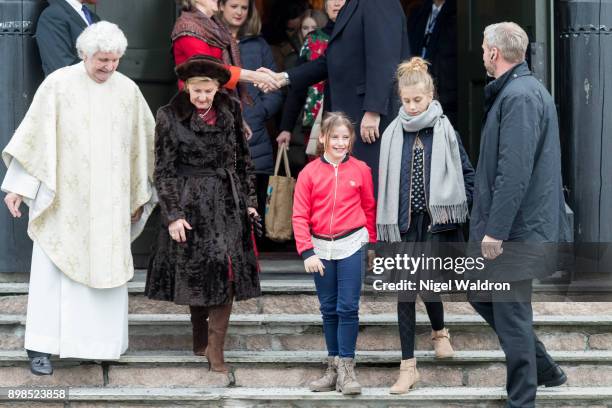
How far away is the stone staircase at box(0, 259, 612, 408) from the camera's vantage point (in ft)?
22.3

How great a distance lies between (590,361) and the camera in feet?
23.6

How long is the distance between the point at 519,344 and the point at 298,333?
4.90 feet

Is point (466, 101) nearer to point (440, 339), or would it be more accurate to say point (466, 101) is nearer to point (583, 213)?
point (583, 213)

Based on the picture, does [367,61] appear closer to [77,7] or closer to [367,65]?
[367,65]

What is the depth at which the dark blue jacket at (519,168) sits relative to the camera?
6.25 metres

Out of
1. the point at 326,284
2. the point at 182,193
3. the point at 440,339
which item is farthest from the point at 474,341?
the point at 182,193

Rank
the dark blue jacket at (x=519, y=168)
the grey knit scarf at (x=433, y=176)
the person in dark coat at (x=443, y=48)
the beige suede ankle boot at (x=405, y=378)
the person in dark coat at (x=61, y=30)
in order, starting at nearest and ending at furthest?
the dark blue jacket at (x=519, y=168)
the grey knit scarf at (x=433, y=176)
the beige suede ankle boot at (x=405, y=378)
the person in dark coat at (x=61, y=30)
the person in dark coat at (x=443, y=48)

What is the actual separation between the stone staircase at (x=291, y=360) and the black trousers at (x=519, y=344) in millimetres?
372

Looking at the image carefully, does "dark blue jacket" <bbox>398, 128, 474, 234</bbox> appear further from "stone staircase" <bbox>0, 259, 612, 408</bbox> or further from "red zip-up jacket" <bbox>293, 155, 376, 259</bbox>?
"stone staircase" <bbox>0, 259, 612, 408</bbox>

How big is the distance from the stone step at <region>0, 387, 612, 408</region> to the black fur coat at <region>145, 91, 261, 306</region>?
0.47 meters

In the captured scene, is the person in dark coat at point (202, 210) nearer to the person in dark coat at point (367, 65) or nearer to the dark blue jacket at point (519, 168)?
the person in dark coat at point (367, 65)

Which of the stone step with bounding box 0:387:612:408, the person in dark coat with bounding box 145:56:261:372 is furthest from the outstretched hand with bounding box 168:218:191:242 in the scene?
the stone step with bounding box 0:387:612:408

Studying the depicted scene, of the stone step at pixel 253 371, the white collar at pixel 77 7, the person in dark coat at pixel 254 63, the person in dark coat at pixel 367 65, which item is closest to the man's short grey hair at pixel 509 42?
the person in dark coat at pixel 367 65

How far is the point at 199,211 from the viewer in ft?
22.6
